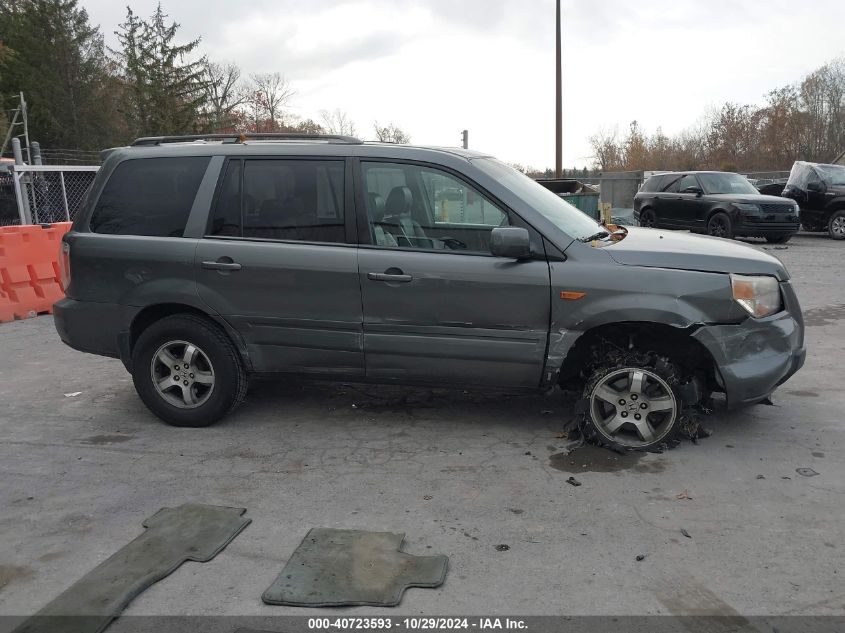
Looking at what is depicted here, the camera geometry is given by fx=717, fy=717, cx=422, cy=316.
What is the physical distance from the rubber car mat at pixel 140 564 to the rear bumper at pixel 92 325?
1741 mm

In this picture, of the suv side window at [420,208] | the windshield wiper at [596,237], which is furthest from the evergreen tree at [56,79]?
the windshield wiper at [596,237]

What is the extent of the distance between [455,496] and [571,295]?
1.37 meters

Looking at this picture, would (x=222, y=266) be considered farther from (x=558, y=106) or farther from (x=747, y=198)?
(x=558, y=106)

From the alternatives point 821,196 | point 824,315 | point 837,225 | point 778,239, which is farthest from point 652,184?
point 824,315

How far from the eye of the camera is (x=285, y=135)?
5.18 m

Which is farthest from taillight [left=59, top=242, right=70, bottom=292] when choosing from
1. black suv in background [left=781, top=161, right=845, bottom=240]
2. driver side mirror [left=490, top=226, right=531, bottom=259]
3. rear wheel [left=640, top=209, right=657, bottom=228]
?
black suv in background [left=781, top=161, right=845, bottom=240]

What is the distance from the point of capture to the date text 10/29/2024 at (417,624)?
2.72 meters

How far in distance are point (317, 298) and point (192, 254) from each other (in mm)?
917

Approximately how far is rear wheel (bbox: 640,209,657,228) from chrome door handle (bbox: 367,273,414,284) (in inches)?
577

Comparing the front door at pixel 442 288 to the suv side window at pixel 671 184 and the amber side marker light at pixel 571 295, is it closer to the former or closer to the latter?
the amber side marker light at pixel 571 295

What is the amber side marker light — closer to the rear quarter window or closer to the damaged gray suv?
the damaged gray suv

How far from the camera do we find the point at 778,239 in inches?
660

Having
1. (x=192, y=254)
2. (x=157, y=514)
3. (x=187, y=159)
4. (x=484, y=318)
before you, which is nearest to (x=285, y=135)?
(x=187, y=159)

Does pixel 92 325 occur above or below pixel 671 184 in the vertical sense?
below
